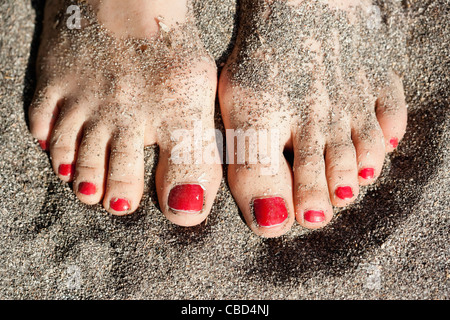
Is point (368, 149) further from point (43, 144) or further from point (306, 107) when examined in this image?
point (43, 144)

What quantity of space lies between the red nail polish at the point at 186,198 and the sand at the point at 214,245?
87mm

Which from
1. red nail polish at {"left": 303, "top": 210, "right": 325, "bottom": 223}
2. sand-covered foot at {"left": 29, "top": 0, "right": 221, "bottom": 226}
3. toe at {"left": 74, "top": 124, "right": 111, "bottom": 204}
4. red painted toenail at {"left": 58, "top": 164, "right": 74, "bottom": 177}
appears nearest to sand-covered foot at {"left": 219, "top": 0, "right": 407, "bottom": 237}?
red nail polish at {"left": 303, "top": 210, "right": 325, "bottom": 223}

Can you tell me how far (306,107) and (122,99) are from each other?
606 millimetres

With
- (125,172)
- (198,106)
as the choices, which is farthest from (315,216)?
(125,172)

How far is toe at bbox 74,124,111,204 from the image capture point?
4.37 ft

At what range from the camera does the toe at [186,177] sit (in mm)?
1292

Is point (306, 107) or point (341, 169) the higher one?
point (306, 107)

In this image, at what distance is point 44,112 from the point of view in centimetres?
140

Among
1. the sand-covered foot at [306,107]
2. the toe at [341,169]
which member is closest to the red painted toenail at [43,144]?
the sand-covered foot at [306,107]

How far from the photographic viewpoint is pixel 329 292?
51.9 inches

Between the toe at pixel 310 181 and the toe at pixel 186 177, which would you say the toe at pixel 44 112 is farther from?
the toe at pixel 310 181
